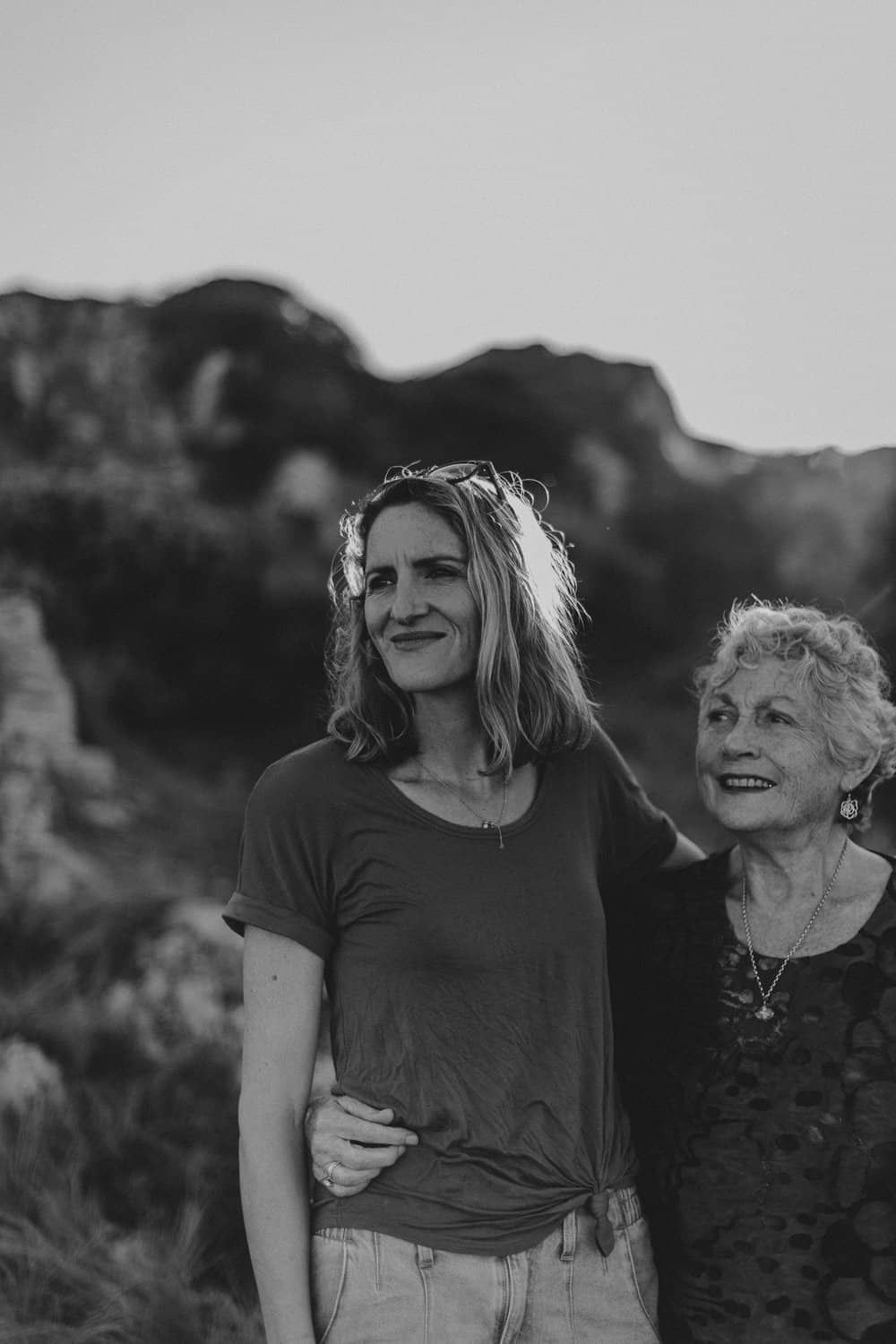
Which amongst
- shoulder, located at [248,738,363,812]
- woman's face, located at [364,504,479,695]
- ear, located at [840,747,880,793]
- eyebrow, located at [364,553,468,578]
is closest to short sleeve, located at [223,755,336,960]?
shoulder, located at [248,738,363,812]

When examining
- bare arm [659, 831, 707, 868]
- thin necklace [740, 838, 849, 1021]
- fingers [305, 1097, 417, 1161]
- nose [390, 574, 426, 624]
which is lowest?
fingers [305, 1097, 417, 1161]

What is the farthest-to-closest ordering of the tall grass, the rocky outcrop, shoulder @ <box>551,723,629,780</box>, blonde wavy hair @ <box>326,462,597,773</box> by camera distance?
the rocky outcrop < the tall grass < shoulder @ <box>551,723,629,780</box> < blonde wavy hair @ <box>326,462,597,773</box>

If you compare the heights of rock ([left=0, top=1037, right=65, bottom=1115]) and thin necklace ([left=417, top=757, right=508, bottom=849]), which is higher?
thin necklace ([left=417, top=757, right=508, bottom=849])

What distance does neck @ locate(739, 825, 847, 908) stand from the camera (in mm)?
1970

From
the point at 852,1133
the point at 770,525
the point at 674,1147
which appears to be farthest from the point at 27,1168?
the point at 770,525

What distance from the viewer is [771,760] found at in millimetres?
1951

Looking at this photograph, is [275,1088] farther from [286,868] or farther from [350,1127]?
[286,868]

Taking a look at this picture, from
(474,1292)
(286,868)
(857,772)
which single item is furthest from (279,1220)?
(857,772)

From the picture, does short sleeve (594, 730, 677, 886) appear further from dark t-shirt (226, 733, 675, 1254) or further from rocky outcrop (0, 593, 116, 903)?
rocky outcrop (0, 593, 116, 903)

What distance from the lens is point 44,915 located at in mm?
3217

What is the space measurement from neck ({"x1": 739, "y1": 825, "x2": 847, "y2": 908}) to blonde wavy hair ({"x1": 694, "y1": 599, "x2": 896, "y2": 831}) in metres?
0.07

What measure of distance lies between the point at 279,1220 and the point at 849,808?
3.26ft

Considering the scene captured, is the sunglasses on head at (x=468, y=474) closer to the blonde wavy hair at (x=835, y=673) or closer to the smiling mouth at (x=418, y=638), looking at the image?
the smiling mouth at (x=418, y=638)

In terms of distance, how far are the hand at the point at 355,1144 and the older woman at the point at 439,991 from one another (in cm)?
2
